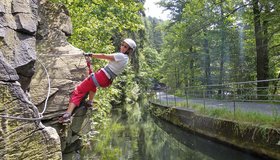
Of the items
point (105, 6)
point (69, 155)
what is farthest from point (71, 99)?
point (105, 6)

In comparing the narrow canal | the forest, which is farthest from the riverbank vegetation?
the narrow canal

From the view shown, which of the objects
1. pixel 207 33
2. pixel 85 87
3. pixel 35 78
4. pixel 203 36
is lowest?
pixel 85 87

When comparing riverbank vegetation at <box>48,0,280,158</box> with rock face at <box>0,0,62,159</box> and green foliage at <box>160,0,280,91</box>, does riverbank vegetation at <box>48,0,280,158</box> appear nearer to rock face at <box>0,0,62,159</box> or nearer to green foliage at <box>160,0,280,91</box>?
green foliage at <box>160,0,280,91</box>

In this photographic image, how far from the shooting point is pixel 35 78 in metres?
5.57

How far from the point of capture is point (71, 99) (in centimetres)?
552

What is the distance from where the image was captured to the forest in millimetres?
10461

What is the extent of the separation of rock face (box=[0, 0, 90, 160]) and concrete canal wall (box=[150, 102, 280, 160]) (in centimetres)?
536

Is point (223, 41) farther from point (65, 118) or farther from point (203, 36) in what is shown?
point (65, 118)

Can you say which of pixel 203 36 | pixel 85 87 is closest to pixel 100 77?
pixel 85 87

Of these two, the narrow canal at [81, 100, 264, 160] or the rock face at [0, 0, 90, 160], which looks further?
the narrow canal at [81, 100, 264, 160]

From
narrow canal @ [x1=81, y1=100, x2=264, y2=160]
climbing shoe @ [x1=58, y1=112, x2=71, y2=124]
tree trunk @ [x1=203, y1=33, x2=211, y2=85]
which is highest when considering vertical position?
tree trunk @ [x1=203, y1=33, x2=211, y2=85]

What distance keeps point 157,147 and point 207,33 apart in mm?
10045

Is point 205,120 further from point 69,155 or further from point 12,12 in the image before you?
point 12,12

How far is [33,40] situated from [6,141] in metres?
1.98
